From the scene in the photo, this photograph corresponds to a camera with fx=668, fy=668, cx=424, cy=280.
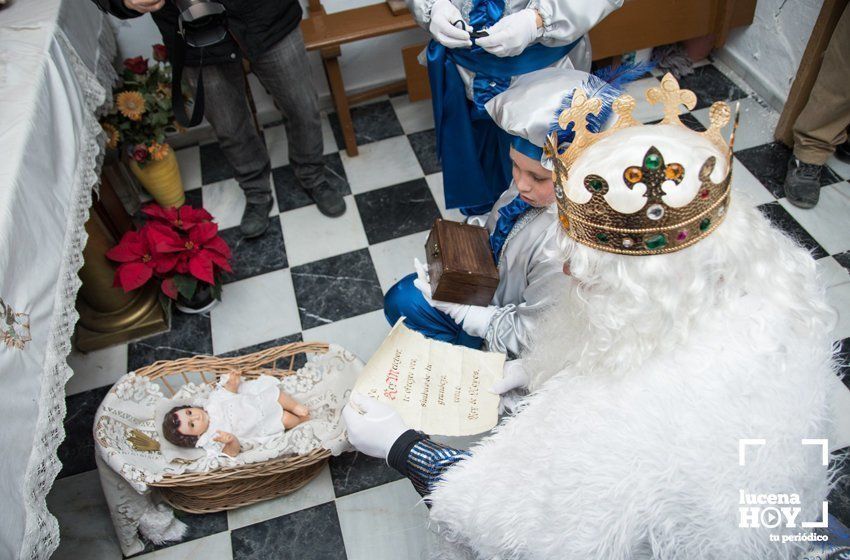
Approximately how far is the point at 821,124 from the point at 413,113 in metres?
1.54

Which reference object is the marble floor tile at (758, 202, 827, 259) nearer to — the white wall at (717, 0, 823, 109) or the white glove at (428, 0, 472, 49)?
the white wall at (717, 0, 823, 109)

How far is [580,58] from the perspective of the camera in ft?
6.35

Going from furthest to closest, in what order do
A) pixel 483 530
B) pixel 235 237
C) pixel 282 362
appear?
1. pixel 235 237
2. pixel 282 362
3. pixel 483 530

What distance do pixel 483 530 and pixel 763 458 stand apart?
412 millimetres

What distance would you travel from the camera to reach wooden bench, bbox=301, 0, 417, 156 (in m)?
2.43

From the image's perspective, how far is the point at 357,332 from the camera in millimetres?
2152

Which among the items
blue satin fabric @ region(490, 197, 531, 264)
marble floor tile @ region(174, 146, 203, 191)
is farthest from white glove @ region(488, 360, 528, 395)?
marble floor tile @ region(174, 146, 203, 191)

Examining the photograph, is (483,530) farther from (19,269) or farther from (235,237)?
(235,237)

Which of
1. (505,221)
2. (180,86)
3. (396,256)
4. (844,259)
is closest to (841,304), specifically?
(844,259)

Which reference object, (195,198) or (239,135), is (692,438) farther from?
(195,198)

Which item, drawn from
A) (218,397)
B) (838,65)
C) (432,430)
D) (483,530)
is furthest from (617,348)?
(838,65)

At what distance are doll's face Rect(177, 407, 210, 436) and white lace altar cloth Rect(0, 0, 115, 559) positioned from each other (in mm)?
345

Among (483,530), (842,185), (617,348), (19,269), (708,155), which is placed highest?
(708,155)

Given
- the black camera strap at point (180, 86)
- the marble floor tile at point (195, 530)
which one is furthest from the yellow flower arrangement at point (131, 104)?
the marble floor tile at point (195, 530)
